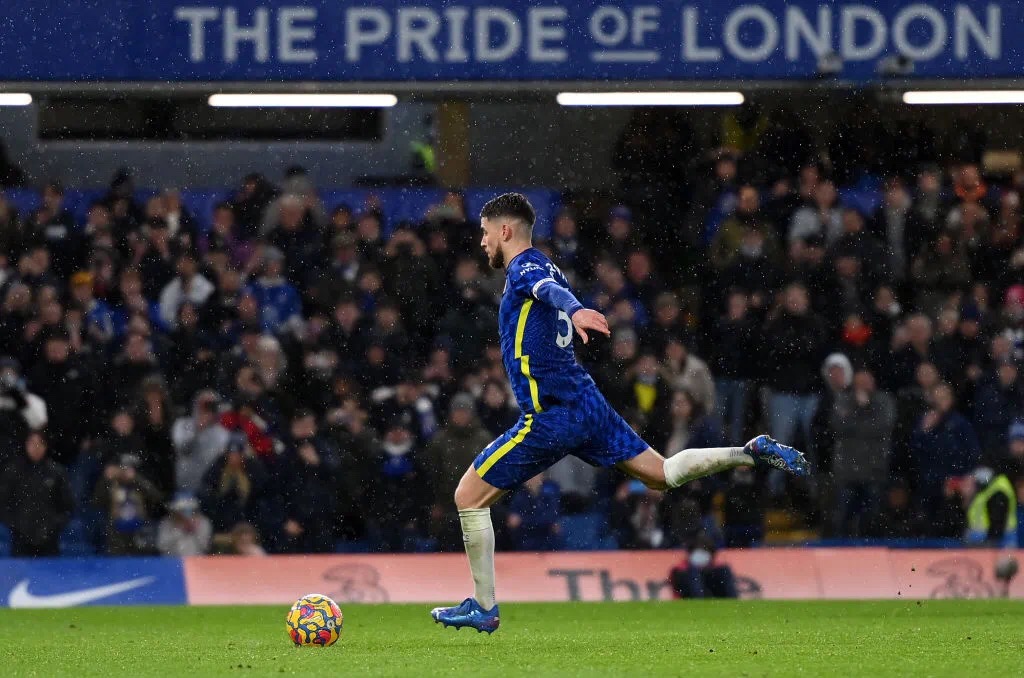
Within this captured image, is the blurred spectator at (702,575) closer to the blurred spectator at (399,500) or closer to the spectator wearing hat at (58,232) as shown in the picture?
the blurred spectator at (399,500)

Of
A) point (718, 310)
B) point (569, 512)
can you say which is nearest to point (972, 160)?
A: point (718, 310)

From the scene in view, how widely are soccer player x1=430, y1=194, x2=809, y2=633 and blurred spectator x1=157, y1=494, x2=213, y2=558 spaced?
599cm

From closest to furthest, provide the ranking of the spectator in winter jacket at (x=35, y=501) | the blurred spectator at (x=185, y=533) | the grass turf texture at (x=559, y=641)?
the grass turf texture at (x=559, y=641) < the spectator in winter jacket at (x=35, y=501) < the blurred spectator at (x=185, y=533)

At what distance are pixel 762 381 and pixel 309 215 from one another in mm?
4342

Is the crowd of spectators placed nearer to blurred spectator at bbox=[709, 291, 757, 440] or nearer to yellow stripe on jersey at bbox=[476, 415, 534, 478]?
blurred spectator at bbox=[709, 291, 757, 440]

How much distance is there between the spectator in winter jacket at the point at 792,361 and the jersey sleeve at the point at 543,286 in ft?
22.8

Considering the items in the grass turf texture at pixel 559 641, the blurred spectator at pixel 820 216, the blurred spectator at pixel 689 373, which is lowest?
the grass turf texture at pixel 559 641

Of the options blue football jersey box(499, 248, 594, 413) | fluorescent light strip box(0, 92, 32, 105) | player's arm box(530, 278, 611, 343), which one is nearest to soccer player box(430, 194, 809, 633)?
blue football jersey box(499, 248, 594, 413)

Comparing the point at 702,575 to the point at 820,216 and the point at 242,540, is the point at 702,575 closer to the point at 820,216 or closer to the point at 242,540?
the point at 242,540

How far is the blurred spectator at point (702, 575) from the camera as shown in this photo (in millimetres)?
13062

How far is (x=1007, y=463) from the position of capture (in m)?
14.1

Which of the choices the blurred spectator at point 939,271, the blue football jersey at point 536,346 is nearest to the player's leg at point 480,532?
the blue football jersey at point 536,346

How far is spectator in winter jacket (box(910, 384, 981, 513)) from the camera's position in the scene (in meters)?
14.0

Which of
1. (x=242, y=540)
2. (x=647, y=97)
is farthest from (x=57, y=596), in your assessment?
(x=647, y=97)
